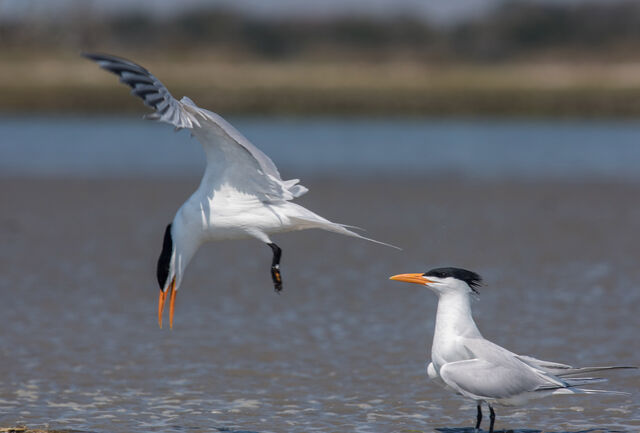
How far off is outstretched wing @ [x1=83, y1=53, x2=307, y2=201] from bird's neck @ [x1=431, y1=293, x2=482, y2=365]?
1.56 metres

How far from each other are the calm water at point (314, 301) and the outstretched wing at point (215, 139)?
4.77ft

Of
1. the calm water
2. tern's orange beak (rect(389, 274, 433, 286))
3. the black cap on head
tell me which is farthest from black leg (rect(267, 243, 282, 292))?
the black cap on head

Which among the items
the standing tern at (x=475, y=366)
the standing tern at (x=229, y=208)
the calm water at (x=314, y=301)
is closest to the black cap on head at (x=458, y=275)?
the standing tern at (x=475, y=366)

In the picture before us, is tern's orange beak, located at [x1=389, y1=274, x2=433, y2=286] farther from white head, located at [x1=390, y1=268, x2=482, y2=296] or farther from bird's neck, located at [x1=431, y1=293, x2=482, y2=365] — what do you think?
bird's neck, located at [x1=431, y1=293, x2=482, y2=365]

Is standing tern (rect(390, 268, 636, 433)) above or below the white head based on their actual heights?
below

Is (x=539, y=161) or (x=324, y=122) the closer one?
(x=539, y=161)

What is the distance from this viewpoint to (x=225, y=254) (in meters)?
14.2

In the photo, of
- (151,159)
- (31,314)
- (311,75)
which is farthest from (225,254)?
(311,75)

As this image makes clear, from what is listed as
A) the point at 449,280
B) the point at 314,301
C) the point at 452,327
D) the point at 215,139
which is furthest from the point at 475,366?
the point at 314,301

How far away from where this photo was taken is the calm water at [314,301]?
25.9 feet

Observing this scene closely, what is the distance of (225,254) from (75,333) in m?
4.30

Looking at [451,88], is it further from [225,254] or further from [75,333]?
[75,333]

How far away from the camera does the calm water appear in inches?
311

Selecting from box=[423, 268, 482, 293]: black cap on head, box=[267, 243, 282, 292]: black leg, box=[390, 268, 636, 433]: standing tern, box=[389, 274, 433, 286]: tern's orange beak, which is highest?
box=[267, 243, 282, 292]: black leg
